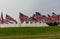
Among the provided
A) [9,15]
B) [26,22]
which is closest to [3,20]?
[9,15]

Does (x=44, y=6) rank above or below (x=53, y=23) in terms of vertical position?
above

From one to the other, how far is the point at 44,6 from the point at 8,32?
8053mm

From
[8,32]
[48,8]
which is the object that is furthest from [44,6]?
[8,32]

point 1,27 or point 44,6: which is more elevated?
point 44,6

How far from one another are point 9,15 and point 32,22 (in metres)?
3.19

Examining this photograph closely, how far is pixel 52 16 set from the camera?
109ft

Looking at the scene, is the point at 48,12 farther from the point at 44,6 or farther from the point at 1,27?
the point at 1,27


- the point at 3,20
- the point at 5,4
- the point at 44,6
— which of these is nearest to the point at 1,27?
the point at 3,20

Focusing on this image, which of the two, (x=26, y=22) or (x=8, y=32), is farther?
(x=26, y=22)

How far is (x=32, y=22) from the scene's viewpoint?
32.6m

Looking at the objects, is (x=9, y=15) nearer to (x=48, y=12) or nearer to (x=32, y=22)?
(x=32, y=22)

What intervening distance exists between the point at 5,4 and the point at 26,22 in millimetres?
3641

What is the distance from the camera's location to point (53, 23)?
32938mm

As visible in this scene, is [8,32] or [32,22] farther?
[32,22]
